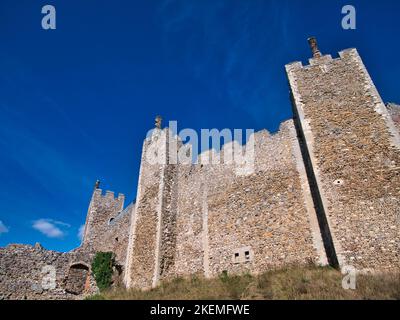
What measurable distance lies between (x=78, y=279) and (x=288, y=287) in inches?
559

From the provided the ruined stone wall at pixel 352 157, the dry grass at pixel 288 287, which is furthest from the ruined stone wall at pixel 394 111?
the dry grass at pixel 288 287

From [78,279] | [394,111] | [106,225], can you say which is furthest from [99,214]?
[394,111]

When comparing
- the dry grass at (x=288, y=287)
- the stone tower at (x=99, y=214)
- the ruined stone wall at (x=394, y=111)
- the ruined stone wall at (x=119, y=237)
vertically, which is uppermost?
the stone tower at (x=99, y=214)

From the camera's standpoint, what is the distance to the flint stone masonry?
30.3ft

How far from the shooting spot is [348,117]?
35.6ft

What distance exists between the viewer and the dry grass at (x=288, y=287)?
701 centimetres

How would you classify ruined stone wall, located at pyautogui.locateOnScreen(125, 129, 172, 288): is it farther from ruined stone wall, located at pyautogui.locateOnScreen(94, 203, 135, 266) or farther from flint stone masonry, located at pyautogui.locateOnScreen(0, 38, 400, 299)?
ruined stone wall, located at pyautogui.locateOnScreen(94, 203, 135, 266)

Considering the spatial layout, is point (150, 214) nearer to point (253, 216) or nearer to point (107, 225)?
point (253, 216)

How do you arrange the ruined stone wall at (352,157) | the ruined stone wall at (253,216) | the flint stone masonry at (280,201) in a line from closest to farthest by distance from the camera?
the ruined stone wall at (352,157), the flint stone masonry at (280,201), the ruined stone wall at (253,216)

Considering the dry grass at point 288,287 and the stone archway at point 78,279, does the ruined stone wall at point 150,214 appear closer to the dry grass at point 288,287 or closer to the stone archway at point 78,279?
the dry grass at point 288,287

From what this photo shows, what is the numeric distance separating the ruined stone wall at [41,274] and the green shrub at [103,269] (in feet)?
1.27

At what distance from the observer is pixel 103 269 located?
722 inches
